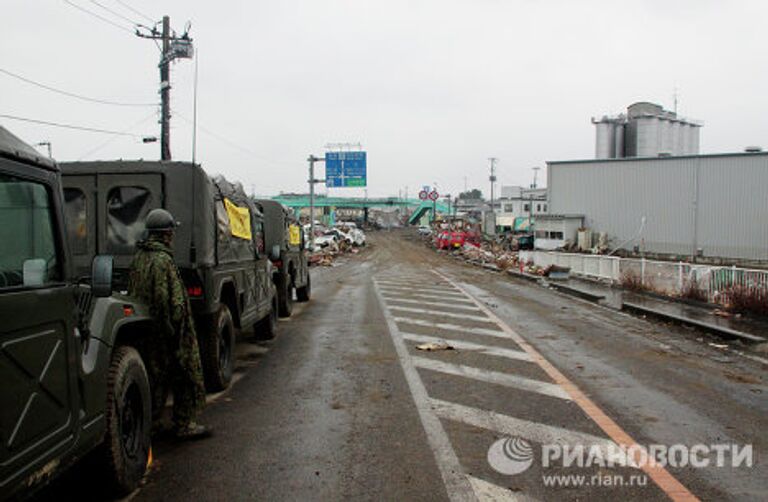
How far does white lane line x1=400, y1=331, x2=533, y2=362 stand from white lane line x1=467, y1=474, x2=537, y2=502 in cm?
471

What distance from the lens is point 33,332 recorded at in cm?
315

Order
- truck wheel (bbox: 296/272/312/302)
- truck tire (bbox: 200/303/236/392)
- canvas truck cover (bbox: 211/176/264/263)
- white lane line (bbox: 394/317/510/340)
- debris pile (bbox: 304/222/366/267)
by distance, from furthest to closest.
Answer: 1. debris pile (bbox: 304/222/366/267)
2. truck wheel (bbox: 296/272/312/302)
3. white lane line (bbox: 394/317/510/340)
4. canvas truck cover (bbox: 211/176/264/263)
5. truck tire (bbox: 200/303/236/392)

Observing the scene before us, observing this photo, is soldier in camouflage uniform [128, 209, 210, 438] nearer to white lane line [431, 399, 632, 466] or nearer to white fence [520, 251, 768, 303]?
white lane line [431, 399, 632, 466]

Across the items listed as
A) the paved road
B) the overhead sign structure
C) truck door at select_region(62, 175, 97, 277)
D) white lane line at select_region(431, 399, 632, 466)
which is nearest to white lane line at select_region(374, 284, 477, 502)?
the paved road

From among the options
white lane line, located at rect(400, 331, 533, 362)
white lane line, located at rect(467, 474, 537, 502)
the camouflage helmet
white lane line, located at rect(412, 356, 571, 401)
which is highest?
the camouflage helmet

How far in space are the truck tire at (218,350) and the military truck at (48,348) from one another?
2722mm

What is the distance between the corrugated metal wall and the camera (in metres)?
39.0

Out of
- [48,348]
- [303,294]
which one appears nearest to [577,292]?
[303,294]

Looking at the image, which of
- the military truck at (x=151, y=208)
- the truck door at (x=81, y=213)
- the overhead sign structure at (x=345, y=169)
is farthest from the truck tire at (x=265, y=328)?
the overhead sign structure at (x=345, y=169)

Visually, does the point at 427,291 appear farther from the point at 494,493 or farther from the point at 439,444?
the point at 494,493

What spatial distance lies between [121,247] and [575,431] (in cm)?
507

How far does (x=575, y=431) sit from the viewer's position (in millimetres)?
5781

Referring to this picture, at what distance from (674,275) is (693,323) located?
5.47m

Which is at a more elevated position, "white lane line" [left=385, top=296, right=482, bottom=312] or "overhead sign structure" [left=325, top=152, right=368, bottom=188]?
"overhead sign structure" [left=325, top=152, right=368, bottom=188]
